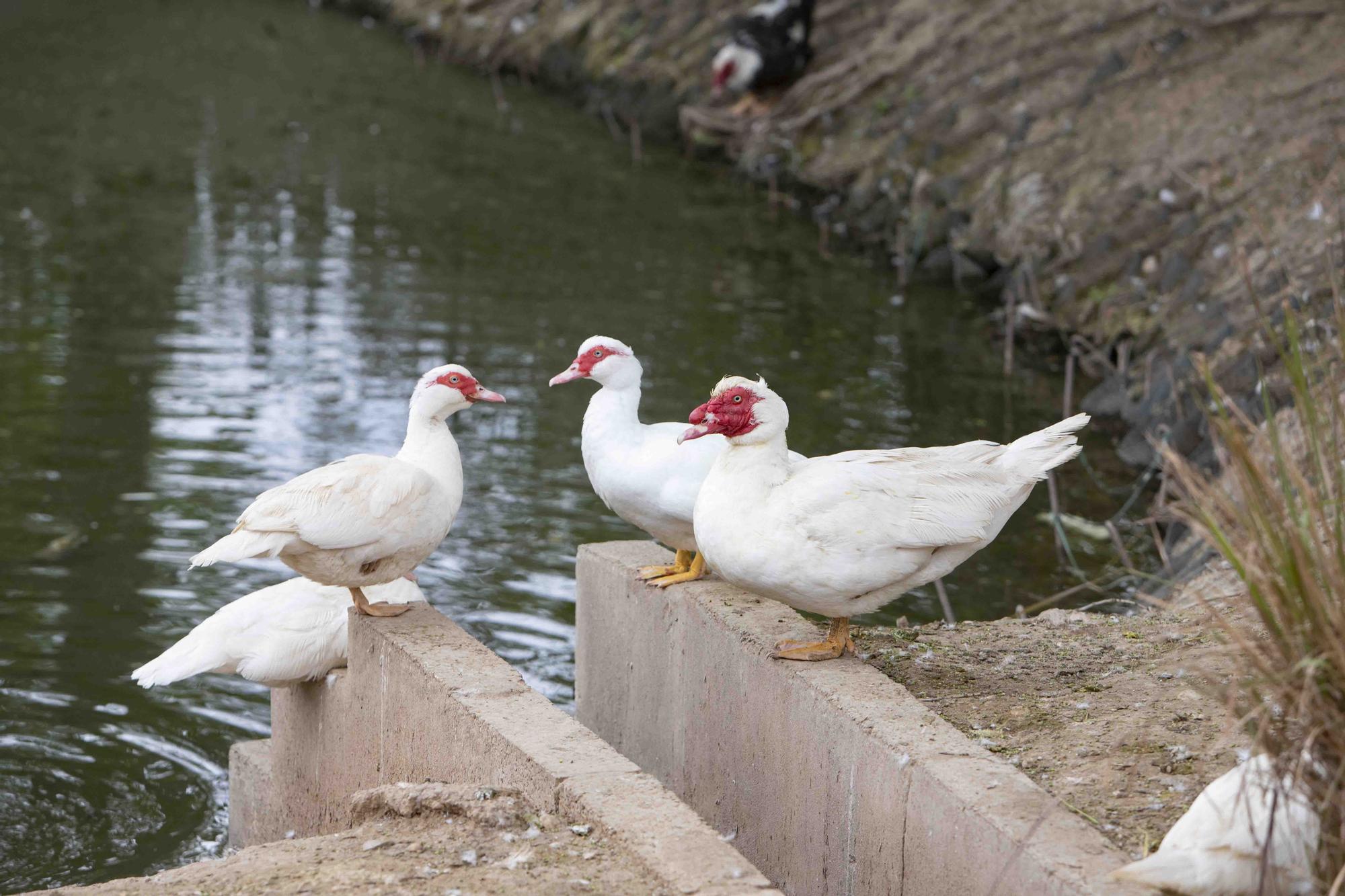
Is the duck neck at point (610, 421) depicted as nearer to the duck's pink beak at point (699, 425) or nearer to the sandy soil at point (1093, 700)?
the duck's pink beak at point (699, 425)

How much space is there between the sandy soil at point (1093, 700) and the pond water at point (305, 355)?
2.26m

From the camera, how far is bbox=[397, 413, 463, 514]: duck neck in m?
5.08

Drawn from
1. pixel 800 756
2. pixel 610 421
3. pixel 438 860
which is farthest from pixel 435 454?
pixel 438 860

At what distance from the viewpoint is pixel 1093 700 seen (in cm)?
461

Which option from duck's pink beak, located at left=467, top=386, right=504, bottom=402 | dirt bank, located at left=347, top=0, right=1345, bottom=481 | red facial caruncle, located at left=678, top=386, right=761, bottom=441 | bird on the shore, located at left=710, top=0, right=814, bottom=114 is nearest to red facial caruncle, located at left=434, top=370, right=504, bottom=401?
duck's pink beak, located at left=467, top=386, right=504, bottom=402

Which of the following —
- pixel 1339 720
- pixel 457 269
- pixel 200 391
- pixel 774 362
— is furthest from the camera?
pixel 457 269

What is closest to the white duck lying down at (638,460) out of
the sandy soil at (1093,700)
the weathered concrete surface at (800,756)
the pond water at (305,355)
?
the weathered concrete surface at (800,756)

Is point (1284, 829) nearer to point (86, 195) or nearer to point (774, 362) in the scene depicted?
point (774, 362)

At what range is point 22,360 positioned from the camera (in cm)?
1093

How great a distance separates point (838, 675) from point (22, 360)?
8.30 meters

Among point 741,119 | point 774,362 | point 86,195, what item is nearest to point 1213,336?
point 774,362

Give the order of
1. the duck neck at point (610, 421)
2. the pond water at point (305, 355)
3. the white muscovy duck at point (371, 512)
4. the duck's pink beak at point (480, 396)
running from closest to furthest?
the white muscovy duck at point (371, 512) < the duck's pink beak at point (480, 396) < the duck neck at point (610, 421) < the pond water at point (305, 355)

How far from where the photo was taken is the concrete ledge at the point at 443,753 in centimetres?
373

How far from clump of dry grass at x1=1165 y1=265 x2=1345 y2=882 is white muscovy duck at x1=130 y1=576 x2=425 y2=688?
2941 millimetres
